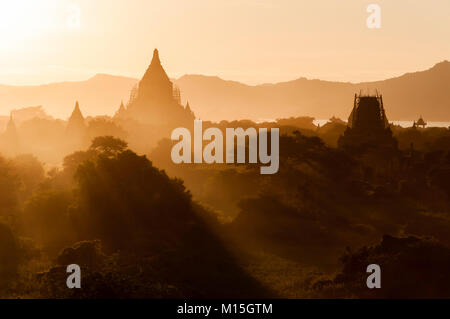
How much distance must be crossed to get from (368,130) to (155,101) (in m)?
46.2

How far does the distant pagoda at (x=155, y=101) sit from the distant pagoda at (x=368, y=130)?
1593 inches

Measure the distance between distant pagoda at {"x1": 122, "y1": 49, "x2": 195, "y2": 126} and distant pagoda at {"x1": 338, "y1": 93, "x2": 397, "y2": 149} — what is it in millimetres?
40466

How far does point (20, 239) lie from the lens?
32156mm

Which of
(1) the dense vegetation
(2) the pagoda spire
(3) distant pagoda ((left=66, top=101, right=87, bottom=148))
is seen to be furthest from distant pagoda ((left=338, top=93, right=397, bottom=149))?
(2) the pagoda spire

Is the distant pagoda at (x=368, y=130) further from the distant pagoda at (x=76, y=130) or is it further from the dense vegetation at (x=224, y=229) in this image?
the distant pagoda at (x=76, y=130)

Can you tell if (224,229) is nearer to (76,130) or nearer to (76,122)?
(76,130)

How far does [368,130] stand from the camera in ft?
246

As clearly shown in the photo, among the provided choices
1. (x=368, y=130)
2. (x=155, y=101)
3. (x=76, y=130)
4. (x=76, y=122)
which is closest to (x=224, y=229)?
(x=368, y=130)

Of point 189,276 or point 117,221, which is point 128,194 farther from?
point 189,276

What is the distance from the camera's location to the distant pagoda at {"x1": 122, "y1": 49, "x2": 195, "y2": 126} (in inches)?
4254

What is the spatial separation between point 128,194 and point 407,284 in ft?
56.1

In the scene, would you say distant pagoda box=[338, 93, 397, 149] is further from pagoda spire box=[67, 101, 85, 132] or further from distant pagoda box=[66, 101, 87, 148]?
pagoda spire box=[67, 101, 85, 132]

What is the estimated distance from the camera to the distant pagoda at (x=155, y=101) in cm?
10806
